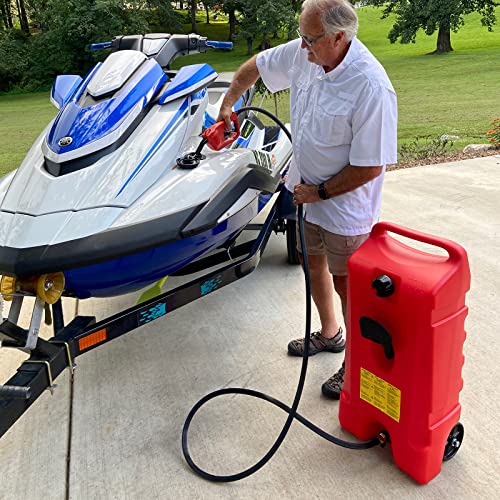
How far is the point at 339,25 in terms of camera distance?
1997mm

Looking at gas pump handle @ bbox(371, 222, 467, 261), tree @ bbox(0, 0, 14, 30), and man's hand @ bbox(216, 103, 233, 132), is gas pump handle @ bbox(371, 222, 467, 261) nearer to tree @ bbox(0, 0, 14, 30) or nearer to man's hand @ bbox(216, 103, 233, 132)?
man's hand @ bbox(216, 103, 233, 132)

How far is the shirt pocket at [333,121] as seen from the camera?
82.4 inches

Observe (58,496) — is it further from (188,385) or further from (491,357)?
(491,357)

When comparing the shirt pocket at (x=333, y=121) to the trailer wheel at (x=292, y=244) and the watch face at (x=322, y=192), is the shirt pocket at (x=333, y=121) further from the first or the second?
the trailer wheel at (x=292, y=244)

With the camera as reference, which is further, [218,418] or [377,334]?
[218,418]

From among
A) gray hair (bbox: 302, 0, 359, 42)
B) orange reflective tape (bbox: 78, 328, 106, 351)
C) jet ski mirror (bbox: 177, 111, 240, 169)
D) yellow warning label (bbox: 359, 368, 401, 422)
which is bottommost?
yellow warning label (bbox: 359, 368, 401, 422)

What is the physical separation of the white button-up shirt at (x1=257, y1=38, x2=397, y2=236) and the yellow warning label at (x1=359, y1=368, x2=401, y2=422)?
0.61 m

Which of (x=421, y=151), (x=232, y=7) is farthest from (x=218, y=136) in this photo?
(x=232, y=7)

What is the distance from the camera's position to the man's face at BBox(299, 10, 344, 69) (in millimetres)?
2012

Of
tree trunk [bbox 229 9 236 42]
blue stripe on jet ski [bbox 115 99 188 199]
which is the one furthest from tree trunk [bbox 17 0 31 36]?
blue stripe on jet ski [bbox 115 99 188 199]

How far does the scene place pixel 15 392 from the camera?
191 cm

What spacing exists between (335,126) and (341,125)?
0.02 meters

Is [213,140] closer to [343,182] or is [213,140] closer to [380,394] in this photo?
[343,182]

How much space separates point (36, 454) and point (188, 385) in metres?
0.73
